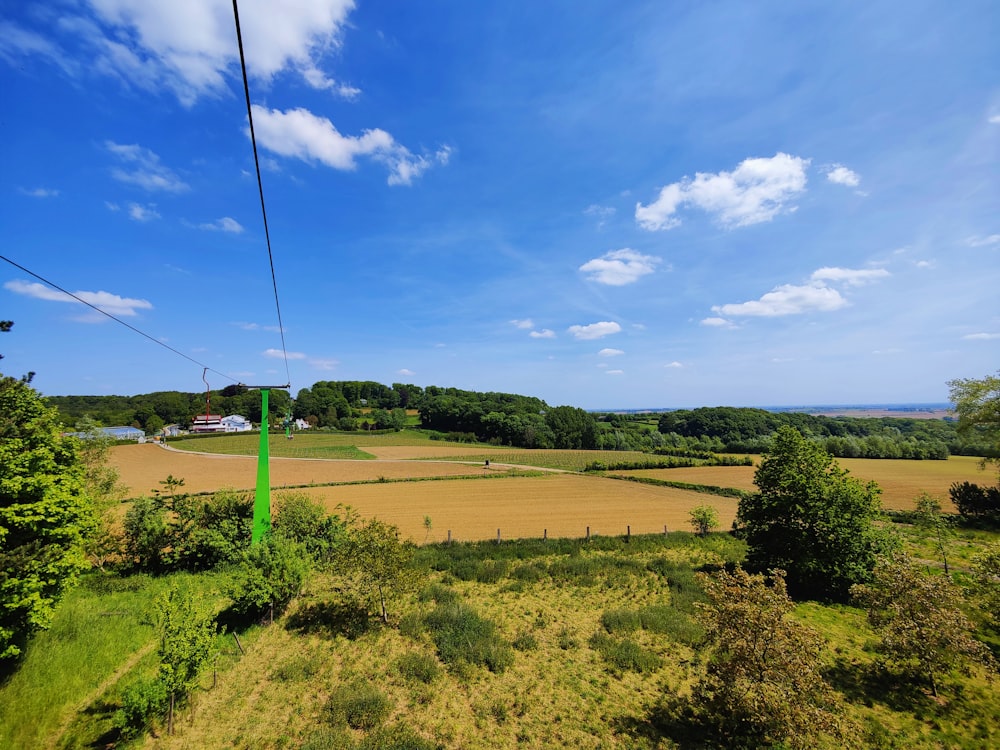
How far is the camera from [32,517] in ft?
40.0

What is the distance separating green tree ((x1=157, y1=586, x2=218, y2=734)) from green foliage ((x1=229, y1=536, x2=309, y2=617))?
466 cm

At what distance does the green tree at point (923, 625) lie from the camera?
1102 centimetres

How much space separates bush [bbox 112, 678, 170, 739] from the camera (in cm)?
987

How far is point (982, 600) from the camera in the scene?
43.5 ft

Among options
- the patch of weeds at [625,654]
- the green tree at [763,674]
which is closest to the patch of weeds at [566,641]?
the patch of weeds at [625,654]

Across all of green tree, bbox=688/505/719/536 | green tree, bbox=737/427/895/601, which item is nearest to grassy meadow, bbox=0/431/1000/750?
green tree, bbox=737/427/895/601

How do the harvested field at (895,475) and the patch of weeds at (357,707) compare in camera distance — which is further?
the harvested field at (895,475)

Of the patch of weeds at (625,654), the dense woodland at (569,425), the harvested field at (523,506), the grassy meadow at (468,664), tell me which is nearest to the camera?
the grassy meadow at (468,664)

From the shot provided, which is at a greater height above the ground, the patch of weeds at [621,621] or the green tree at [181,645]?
the green tree at [181,645]

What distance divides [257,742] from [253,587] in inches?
262

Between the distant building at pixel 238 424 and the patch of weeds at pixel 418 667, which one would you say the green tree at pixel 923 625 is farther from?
the distant building at pixel 238 424

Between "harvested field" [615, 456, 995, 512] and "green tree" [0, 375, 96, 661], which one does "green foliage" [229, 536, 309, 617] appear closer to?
"green tree" [0, 375, 96, 661]

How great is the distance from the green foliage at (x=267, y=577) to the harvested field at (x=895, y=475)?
52.7 metres

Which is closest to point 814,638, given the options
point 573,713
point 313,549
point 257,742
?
point 573,713
